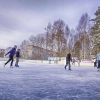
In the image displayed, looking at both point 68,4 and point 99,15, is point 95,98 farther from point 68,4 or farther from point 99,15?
point 99,15

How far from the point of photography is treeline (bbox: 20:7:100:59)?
34875mm

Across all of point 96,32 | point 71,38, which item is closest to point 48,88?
point 96,32

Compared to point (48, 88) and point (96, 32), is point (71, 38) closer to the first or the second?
point (96, 32)

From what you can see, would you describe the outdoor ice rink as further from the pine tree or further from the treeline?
the treeline

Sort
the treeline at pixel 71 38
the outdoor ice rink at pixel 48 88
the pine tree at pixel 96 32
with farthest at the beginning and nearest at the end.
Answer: the treeline at pixel 71 38
the pine tree at pixel 96 32
the outdoor ice rink at pixel 48 88

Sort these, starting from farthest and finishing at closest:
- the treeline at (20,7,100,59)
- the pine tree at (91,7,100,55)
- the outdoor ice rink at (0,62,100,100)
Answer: the treeline at (20,7,100,59) → the pine tree at (91,7,100,55) → the outdoor ice rink at (0,62,100,100)

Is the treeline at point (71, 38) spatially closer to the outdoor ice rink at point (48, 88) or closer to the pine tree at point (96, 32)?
the pine tree at point (96, 32)

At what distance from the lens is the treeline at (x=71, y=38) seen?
114 feet

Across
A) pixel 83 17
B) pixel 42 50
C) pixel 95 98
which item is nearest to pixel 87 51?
pixel 83 17

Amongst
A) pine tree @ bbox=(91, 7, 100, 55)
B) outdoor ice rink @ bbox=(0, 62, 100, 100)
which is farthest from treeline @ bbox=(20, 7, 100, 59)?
outdoor ice rink @ bbox=(0, 62, 100, 100)

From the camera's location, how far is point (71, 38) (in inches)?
1684

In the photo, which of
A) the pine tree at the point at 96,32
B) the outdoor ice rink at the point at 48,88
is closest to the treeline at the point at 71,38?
the pine tree at the point at 96,32

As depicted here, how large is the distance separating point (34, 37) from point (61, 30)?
57.3 feet

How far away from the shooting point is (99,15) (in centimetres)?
3303
